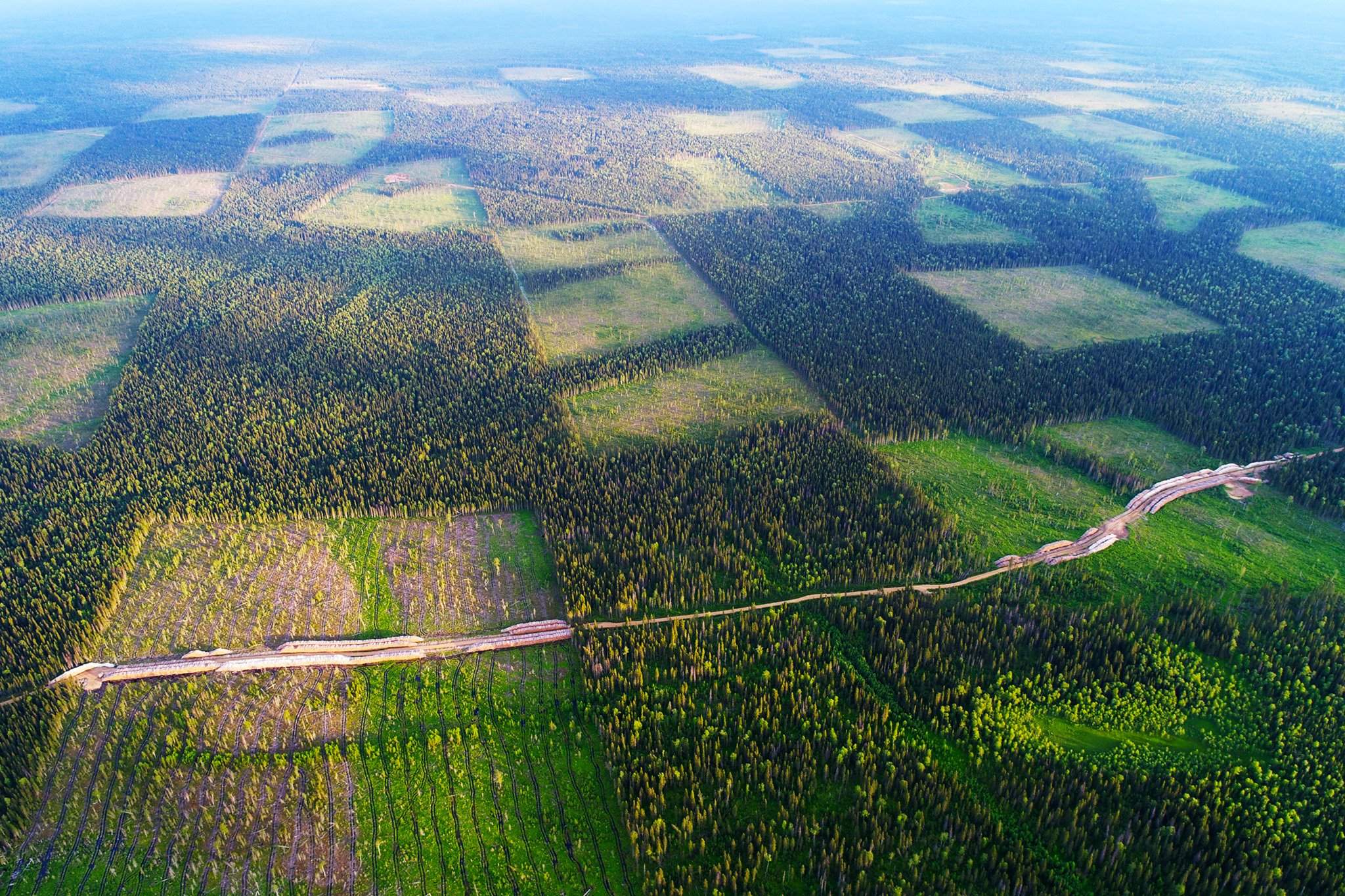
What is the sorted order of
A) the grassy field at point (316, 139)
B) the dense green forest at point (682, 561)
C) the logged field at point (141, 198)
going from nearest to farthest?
the dense green forest at point (682, 561), the logged field at point (141, 198), the grassy field at point (316, 139)

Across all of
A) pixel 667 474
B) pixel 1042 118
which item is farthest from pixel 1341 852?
pixel 1042 118

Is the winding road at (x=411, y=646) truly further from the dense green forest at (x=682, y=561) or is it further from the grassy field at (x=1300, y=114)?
the grassy field at (x=1300, y=114)

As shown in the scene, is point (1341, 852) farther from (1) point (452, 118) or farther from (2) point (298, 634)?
(1) point (452, 118)

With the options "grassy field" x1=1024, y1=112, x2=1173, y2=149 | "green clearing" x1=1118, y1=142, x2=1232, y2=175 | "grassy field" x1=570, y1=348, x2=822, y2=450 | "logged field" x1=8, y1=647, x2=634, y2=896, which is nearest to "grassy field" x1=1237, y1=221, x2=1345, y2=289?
"green clearing" x1=1118, y1=142, x2=1232, y2=175

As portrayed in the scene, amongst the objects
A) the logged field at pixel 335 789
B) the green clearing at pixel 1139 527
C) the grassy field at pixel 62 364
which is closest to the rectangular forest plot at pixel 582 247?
the grassy field at pixel 62 364

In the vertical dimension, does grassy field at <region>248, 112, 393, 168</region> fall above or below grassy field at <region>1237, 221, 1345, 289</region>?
above

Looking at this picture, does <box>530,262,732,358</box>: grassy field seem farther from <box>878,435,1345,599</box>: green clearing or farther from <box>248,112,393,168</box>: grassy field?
<box>248,112,393,168</box>: grassy field
